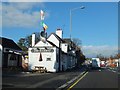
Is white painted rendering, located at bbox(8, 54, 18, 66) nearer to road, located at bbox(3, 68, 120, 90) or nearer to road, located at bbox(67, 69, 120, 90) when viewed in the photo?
road, located at bbox(3, 68, 120, 90)

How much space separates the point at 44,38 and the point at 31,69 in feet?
19.1

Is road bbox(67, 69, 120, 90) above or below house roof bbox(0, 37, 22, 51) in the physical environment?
below

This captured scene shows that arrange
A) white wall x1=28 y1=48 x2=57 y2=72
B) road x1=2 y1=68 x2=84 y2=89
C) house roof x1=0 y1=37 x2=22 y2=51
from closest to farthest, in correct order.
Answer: road x1=2 y1=68 x2=84 y2=89 < white wall x1=28 y1=48 x2=57 y2=72 < house roof x1=0 y1=37 x2=22 y2=51

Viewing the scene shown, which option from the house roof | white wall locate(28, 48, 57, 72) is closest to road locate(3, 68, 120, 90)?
white wall locate(28, 48, 57, 72)

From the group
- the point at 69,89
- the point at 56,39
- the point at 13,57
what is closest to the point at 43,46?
the point at 13,57

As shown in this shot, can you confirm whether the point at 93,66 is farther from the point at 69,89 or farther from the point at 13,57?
the point at 69,89

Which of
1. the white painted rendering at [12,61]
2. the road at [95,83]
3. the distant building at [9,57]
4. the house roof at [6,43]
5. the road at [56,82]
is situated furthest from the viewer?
Answer: the house roof at [6,43]

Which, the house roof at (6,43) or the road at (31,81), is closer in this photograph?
the road at (31,81)

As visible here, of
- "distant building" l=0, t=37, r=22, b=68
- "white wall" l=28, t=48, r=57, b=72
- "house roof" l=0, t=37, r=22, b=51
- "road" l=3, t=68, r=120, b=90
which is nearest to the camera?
"road" l=3, t=68, r=120, b=90

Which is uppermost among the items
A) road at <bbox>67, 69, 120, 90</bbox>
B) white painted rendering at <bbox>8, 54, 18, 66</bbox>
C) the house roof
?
the house roof

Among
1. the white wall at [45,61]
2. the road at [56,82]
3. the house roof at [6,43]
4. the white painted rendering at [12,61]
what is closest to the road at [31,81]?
the road at [56,82]

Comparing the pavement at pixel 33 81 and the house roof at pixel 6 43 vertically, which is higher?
the house roof at pixel 6 43

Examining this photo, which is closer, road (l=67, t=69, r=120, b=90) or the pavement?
the pavement

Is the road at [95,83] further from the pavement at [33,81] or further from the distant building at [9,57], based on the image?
the distant building at [9,57]
